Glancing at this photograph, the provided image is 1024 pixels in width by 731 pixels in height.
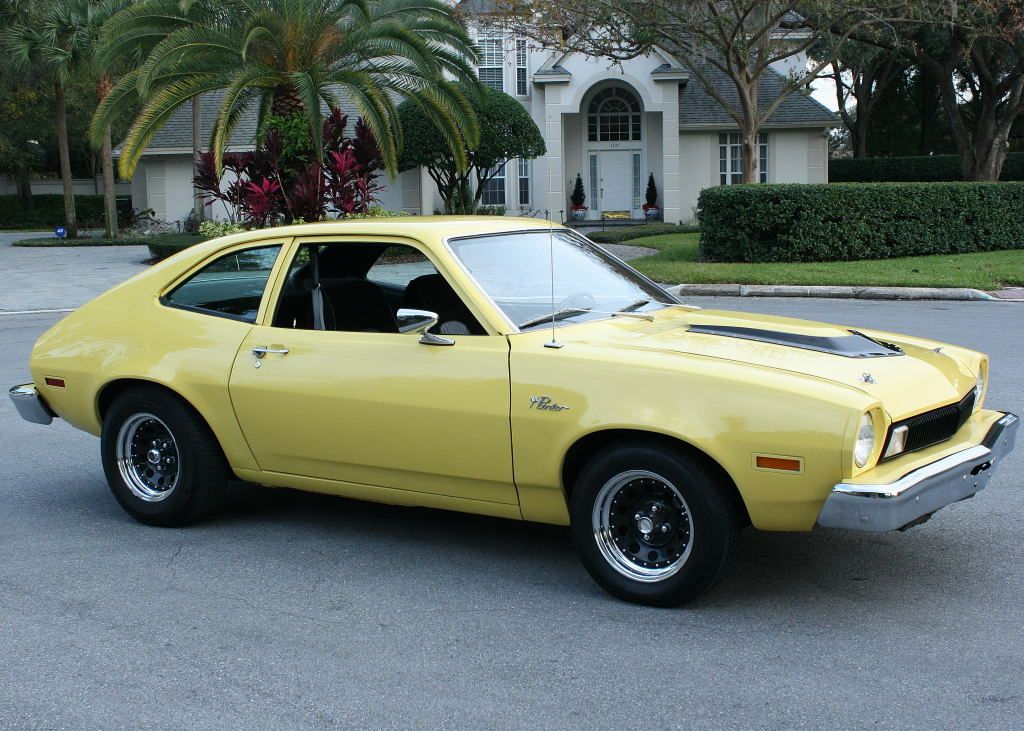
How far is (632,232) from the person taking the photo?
30.5 meters

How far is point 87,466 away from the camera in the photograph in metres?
7.12

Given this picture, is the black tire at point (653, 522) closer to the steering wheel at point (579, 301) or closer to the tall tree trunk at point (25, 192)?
the steering wheel at point (579, 301)

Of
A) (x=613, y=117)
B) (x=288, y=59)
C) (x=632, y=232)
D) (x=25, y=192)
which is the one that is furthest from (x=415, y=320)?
(x=25, y=192)

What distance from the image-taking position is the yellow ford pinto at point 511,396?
13.6ft

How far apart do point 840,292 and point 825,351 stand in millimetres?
12276

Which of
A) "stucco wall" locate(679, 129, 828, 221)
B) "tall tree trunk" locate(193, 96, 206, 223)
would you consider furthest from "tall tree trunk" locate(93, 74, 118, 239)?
"stucco wall" locate(679, 129, 828, 221)

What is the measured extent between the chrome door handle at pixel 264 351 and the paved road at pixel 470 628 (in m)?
0.95

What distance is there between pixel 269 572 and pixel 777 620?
2.26 meters

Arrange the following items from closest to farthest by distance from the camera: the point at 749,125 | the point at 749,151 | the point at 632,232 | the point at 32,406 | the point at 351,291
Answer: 1. the point at 351,291
2. the point at 32,406
3. the point at 749,125
4. the point at 749,151
5. the point at 632,232

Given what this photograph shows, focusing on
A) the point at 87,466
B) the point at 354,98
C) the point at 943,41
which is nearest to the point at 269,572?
the point at 87,466

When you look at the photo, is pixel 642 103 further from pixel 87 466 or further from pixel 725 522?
pixel 725 522

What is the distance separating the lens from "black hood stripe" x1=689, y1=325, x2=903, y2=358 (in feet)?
15.4

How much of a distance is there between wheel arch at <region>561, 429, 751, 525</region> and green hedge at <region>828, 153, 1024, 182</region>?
38.9m

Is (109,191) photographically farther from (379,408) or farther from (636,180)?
(379,408)
